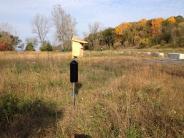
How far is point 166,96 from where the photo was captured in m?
8.27

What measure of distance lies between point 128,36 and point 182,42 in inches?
746

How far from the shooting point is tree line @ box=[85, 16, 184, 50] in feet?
266

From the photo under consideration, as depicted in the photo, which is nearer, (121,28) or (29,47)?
(29,47)

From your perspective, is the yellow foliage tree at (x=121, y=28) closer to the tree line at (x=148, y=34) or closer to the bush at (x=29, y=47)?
the tree line at (x=148, y=34)

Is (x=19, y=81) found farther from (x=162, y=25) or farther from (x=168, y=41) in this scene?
(x=162, y=25)

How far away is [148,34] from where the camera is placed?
308 feet

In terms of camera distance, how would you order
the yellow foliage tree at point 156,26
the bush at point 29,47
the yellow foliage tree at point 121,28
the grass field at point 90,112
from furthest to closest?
the yellow foliage tree at point 121,28
the yellow foliage tree at point 156,26
the bush at point 29,47
the grass field at point 90,112

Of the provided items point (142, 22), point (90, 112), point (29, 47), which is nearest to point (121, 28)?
point (142, 22)

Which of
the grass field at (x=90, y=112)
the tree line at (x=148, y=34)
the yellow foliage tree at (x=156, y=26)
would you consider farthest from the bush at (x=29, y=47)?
the grass field at (x=90, y=112)

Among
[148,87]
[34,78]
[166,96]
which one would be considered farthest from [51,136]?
[34,78]

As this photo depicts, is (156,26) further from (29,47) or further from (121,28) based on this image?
(29,47)

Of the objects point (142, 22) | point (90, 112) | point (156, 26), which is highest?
point (142, 22)

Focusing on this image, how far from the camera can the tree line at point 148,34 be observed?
80.9 metres

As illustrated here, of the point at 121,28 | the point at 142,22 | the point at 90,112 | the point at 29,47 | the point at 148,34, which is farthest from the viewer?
the point at 142,22
